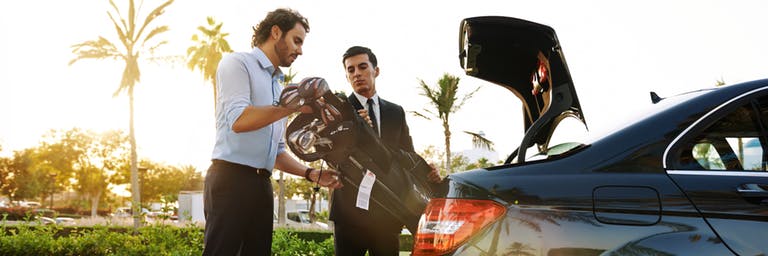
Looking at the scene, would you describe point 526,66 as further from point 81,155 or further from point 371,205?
point 81,155

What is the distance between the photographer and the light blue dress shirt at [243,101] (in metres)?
3.08

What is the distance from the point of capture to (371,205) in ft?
11.4

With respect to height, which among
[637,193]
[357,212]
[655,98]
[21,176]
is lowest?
[357,212]

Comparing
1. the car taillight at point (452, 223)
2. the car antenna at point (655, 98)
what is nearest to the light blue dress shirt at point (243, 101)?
the car taillight at point (452, 223)

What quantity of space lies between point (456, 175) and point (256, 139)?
1.23m

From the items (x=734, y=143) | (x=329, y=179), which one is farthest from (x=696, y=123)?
(x=329, y=179)

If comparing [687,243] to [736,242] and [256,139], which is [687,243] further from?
[256,139]

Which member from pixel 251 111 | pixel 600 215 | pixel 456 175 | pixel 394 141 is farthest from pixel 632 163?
pixel 394 141

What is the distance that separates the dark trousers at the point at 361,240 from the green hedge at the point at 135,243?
11.6ft

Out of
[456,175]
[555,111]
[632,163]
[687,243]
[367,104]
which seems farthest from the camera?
[367,104]

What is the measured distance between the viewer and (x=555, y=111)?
276cm

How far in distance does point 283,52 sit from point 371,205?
924 mm

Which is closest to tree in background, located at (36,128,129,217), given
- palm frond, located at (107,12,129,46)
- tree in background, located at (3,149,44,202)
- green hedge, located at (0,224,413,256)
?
tree in background, located at (3,149,44,202)

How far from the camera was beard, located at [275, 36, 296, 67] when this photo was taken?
328 centimetres
